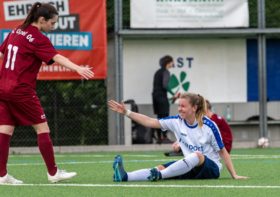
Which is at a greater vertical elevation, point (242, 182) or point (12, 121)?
point (12, 121)

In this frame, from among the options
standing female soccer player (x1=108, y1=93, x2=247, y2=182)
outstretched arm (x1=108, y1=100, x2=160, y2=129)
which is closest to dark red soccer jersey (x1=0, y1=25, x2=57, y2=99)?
outstretched arm (x1=108, y1=100, x2=160, y2=129)

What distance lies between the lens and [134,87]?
21.6 m

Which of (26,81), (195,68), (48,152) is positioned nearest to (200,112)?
(48,152)

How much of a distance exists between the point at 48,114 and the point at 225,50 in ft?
13.3

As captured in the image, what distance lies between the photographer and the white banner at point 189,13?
20.9 meters

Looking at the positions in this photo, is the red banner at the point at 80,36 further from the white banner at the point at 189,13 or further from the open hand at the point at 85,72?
the open hand at the point at 85,72

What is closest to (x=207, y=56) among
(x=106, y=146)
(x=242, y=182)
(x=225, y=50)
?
(x=225, y=50)

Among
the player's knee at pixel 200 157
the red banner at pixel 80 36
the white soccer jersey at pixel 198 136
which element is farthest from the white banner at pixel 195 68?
the player's knee at pixel 200 157

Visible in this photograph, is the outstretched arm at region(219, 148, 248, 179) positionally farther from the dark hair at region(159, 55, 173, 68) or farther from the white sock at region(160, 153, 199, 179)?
the dark hair at region(159, 55, 173, 68)

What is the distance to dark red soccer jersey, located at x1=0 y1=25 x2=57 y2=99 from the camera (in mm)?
10305

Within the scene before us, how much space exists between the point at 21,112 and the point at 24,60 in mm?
528

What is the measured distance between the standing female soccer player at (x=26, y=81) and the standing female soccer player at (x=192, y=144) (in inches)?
32.0

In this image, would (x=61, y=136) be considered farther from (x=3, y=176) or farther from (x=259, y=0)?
(x=3, y=176)

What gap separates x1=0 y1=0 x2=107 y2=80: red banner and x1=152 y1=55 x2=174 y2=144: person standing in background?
116 centimetres
